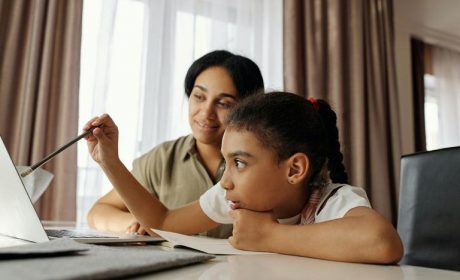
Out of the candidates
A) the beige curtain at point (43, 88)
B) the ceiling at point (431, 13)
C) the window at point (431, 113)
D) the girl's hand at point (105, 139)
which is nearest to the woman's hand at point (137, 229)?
the girl's hand at point (105, 139)

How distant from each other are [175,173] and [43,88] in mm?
830

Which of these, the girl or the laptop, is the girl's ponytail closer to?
the girl

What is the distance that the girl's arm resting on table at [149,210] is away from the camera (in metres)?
0.93

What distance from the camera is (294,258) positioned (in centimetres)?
58

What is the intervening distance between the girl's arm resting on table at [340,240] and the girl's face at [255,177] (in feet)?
0.44

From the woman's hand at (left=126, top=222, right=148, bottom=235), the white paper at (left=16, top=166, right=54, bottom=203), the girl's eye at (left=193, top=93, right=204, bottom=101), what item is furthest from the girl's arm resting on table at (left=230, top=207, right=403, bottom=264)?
the girl's eye at (left=193, top=93, right=204, bottom=101)

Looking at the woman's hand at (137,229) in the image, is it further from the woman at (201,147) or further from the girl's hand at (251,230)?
the girl's hand at (251,230)

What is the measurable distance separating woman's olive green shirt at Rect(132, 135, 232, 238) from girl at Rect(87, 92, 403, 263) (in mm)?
277

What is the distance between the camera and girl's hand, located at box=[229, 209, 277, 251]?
660mm

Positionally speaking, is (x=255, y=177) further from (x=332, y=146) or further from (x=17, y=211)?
(x=17, y=211)

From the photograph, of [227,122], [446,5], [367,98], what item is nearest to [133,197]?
[227,122]

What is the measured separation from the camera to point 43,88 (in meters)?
1.79

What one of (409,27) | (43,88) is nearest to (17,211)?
(43,88)

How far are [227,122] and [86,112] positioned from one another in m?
1.22
